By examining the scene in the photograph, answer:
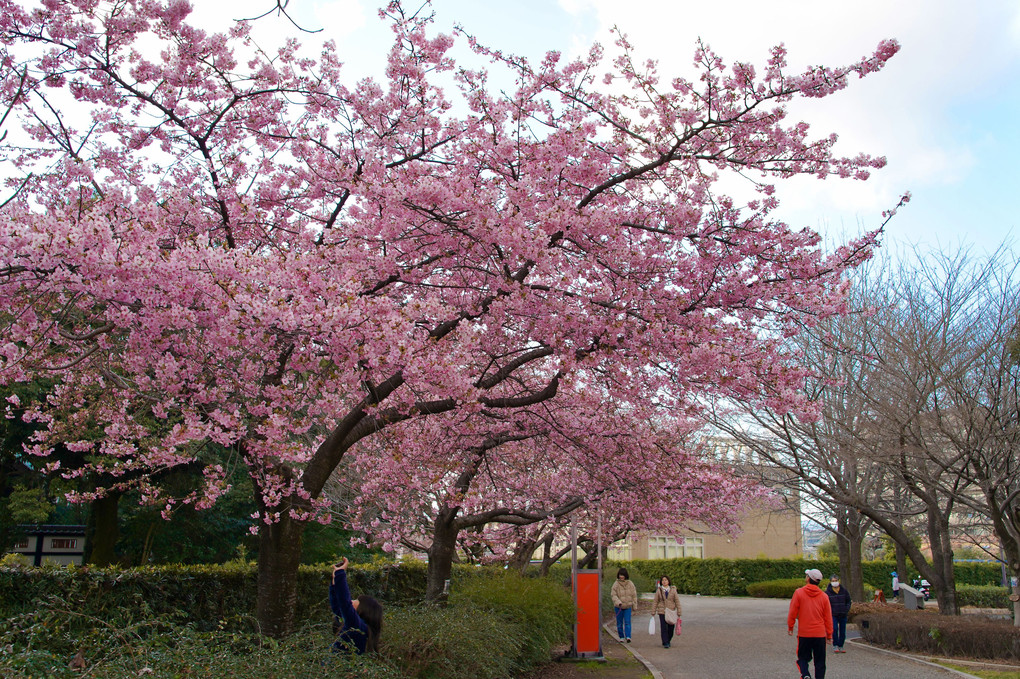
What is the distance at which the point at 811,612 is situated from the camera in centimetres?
1001

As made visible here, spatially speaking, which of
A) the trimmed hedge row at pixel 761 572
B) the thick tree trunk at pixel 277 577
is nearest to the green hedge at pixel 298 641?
the thick tree trunk at pixel 277 577

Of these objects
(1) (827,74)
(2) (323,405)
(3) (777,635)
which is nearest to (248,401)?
(2) (323,405)

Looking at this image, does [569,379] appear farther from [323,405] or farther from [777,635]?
[777,635]

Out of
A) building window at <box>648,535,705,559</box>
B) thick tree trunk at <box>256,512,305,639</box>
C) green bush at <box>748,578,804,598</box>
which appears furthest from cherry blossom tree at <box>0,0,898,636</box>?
building window at <box>648,535,705,559</box>

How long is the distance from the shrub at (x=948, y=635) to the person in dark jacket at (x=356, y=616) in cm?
985

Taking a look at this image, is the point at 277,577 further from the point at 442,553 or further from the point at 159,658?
the point at 442,553

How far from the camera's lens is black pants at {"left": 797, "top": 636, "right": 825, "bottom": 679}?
9.98 meters

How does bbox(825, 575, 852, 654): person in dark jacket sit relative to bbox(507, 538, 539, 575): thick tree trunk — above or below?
below

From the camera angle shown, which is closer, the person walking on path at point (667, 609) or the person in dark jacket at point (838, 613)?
the person in dark jacket at point (838, 613)

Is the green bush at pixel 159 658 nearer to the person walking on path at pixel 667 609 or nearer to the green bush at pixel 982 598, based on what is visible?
the person walking on path at pixel 667 609

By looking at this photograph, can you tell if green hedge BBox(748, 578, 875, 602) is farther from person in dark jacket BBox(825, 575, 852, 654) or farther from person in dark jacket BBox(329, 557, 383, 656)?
person in dark jacket BBox(329, 557, 383, 656)

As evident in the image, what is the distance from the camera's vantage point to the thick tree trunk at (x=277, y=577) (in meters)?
8.28

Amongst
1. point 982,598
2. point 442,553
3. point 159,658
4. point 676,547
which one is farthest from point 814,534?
point 159,658

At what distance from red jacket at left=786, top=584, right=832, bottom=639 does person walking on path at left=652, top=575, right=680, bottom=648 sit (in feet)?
17.6
